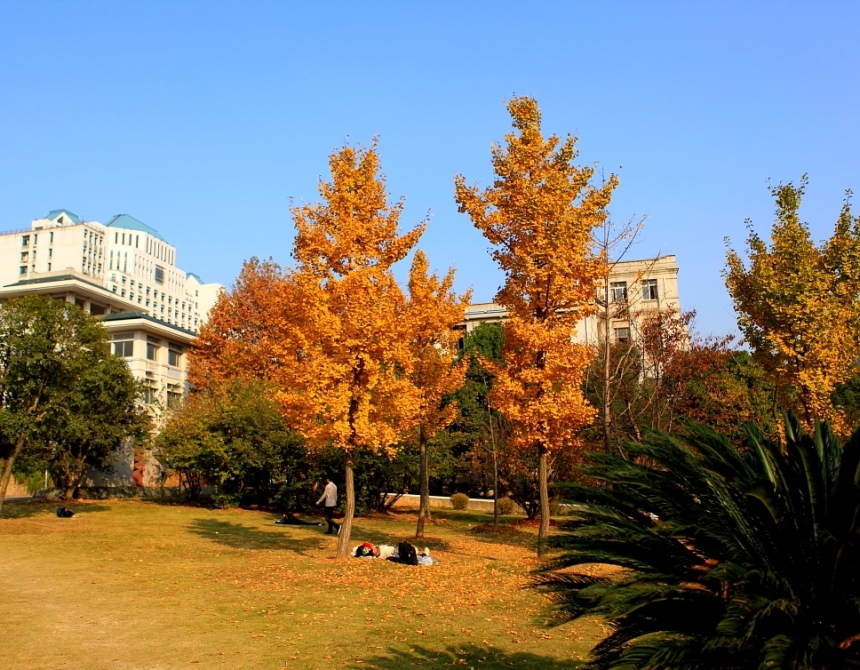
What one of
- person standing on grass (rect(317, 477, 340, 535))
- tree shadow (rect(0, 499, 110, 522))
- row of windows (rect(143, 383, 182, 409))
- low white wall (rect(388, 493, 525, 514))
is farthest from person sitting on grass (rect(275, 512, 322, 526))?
row of windows (rect(143, 383, 182, 409))

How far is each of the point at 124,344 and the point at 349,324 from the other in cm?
3542

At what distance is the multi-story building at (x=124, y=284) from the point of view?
4597 cm

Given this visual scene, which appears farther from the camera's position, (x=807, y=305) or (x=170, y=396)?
(x=170, y=396)

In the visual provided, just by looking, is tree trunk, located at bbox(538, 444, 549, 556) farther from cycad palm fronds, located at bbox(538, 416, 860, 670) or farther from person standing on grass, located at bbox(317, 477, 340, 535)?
cycad palm fronds, located at bbox(538, 416, 860, 670)

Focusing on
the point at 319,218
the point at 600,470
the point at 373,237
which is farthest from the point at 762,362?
the point at 600,470

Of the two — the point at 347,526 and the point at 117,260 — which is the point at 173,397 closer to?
the point at 347,526

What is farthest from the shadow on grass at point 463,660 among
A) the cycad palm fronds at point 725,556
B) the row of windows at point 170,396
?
the row of windows at point 170,396

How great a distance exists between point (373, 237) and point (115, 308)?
45.4 m

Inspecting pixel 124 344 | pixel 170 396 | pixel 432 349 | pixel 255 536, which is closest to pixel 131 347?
pixel 124 344

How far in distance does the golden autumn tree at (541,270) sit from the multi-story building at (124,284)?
20.2 m

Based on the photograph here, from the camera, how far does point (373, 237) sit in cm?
1611

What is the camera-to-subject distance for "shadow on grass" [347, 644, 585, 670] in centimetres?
795

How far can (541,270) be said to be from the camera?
54.4 ft

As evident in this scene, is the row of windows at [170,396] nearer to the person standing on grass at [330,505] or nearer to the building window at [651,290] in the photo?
the person standing on grass at [330,505]
